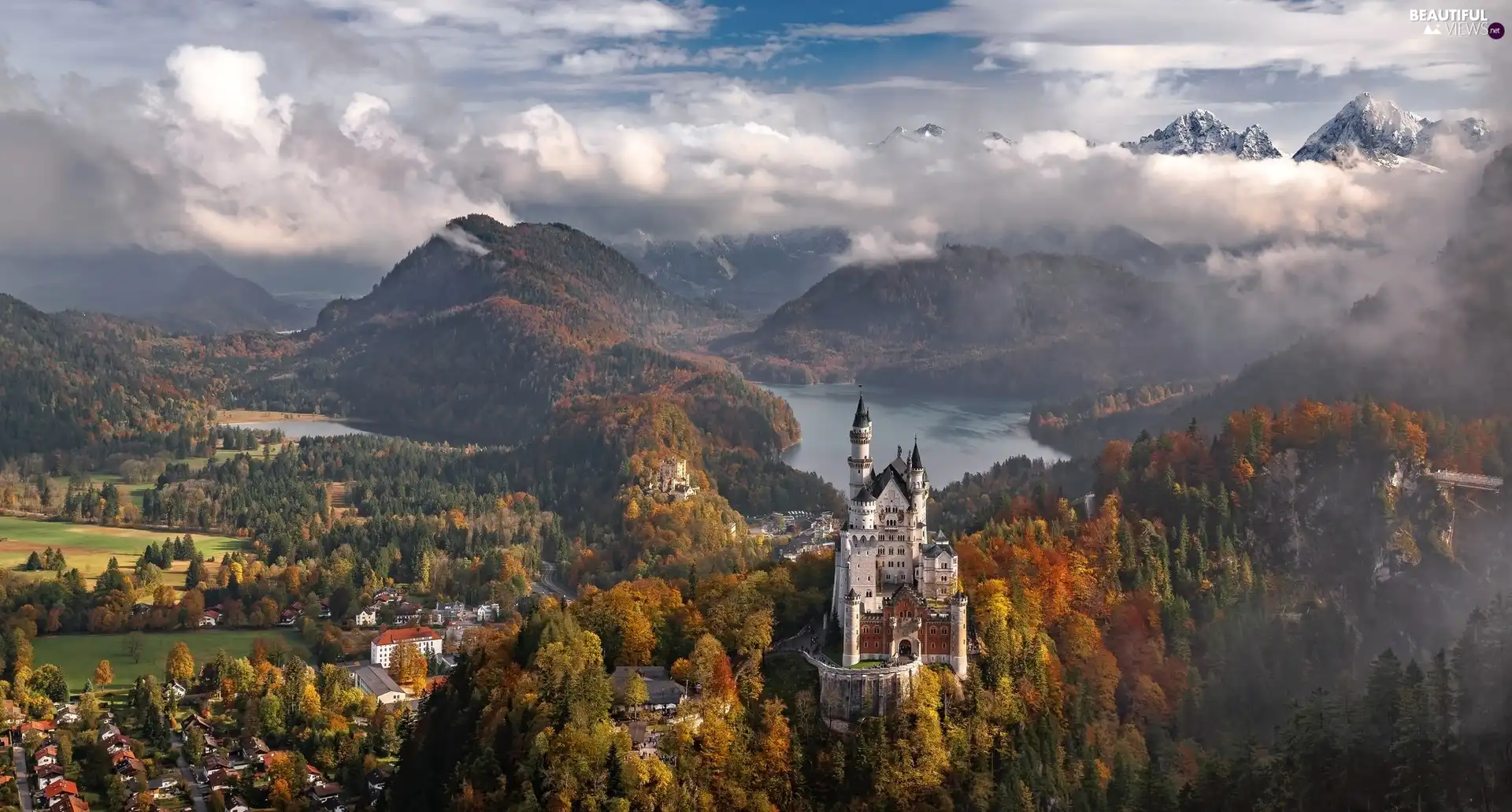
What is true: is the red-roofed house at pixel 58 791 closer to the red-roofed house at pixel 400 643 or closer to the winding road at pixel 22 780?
the winding road at pixel 22 780

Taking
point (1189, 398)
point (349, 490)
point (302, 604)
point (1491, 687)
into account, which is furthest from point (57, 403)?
point (1491, 687)

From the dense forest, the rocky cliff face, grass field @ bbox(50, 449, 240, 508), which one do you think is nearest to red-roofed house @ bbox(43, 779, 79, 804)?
the dense forest

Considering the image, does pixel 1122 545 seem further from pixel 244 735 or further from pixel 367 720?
pixel 244 735

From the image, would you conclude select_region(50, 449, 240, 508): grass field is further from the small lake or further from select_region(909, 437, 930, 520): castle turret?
select_region(909, 437, 930, 520): castle turret

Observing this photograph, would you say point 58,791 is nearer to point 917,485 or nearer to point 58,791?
point 58,791

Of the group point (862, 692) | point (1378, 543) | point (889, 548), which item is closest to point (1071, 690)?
point (889, 548)
